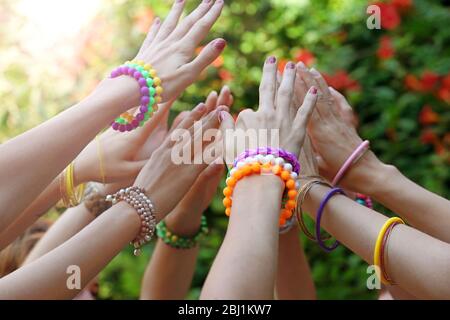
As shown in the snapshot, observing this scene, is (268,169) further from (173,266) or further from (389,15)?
(389,15)

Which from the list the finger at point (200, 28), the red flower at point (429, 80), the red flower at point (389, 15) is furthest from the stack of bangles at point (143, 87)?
the red flower at point (389, 15)

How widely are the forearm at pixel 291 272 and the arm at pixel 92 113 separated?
1.83ft

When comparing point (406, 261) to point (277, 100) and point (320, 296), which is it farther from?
point (320, 296)

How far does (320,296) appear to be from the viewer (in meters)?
2.72

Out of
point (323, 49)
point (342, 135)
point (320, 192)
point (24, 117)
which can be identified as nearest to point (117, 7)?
point (24, 117)

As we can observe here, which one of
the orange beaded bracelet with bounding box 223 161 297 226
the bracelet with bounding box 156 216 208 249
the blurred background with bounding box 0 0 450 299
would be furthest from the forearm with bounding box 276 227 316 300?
the blurred background with bounding box 0 0 450 299

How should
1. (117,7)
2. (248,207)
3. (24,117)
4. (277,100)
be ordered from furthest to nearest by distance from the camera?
(117,7) < (24,117) < (277,100) < (248,207)

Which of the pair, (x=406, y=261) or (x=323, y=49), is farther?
(x=323, y=49)

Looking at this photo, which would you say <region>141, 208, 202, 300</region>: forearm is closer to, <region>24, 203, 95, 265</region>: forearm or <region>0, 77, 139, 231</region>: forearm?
<region>24, 203, 95, 265</region>: forearm

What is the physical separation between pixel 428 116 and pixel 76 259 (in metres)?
1.96

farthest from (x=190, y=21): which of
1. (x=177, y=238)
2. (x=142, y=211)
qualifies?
(x=177, y=238)

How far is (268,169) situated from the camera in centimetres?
113

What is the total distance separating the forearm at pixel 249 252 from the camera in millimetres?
979
